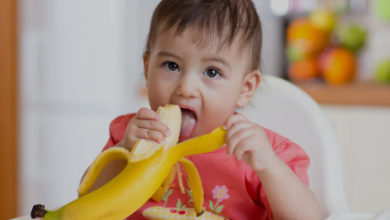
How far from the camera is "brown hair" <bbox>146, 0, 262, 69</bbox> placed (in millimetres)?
869

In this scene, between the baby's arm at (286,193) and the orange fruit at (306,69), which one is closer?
the baby's arm at (286,193)

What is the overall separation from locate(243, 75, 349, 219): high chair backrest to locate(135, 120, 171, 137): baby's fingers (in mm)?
432

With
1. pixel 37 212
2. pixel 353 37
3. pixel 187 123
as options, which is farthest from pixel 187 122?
pixel 353 37

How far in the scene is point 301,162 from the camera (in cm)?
93

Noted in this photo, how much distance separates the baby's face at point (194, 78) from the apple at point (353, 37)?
1395mm

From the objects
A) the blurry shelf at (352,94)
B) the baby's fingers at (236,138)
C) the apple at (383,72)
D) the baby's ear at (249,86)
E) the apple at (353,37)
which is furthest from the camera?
the apple at (353,37)

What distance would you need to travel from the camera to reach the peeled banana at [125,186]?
62 centimetres

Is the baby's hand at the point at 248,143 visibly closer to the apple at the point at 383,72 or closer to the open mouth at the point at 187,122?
the open mouth at the point at 187,122

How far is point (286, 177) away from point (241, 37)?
27 centimetres

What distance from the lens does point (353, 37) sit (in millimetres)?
2174

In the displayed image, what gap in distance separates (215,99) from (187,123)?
7cm

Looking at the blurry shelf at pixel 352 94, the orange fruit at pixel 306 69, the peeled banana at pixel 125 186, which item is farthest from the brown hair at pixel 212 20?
the orange fruit at pixel 306 69

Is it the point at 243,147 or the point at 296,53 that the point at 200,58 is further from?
the point at 296,53

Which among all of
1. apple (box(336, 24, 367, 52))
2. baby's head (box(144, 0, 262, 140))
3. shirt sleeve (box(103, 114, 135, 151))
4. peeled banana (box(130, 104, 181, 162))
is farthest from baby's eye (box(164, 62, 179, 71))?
apple (box(336, 24, 367, 52))
